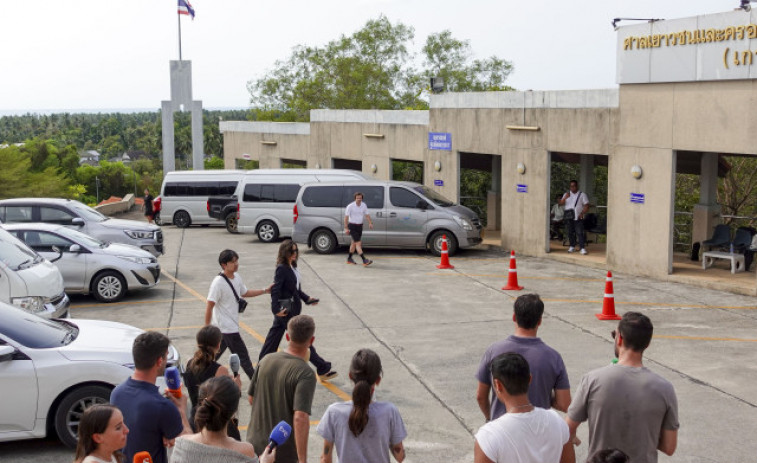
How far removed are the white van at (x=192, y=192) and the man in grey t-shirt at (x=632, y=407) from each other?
27349 millimetres

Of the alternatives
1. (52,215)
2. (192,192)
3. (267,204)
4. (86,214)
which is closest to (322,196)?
(267,204)

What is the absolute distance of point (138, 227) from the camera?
20125 millimetres

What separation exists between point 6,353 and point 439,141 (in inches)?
754

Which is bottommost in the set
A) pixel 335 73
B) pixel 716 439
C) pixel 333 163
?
pixel 716 439

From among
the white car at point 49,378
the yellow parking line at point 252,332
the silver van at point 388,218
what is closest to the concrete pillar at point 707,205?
the silver van at point 388,218

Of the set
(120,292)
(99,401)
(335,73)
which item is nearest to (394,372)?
(99,401)

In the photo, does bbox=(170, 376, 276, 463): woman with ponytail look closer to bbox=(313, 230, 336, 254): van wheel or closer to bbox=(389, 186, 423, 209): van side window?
bbox=(389, 186, 423, 209): van side window

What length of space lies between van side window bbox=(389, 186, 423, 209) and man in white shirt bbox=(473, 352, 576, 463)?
1697 cm

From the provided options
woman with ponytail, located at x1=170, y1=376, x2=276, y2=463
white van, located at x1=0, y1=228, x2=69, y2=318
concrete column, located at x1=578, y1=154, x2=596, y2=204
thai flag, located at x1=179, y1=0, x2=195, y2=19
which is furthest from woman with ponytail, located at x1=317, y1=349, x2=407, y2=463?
thai flag, located at x1=179, y1=0, x2=195, y2=19

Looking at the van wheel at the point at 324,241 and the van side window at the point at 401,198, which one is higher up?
the van side window at the point at 401,198

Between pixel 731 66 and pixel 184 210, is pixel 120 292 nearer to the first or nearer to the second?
pixel 731 66

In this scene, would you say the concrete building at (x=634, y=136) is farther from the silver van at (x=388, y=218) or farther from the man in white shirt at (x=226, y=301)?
the man in white shirt at (x=226, y=301)

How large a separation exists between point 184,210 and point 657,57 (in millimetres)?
19977

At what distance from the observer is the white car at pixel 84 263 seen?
1587 cm
